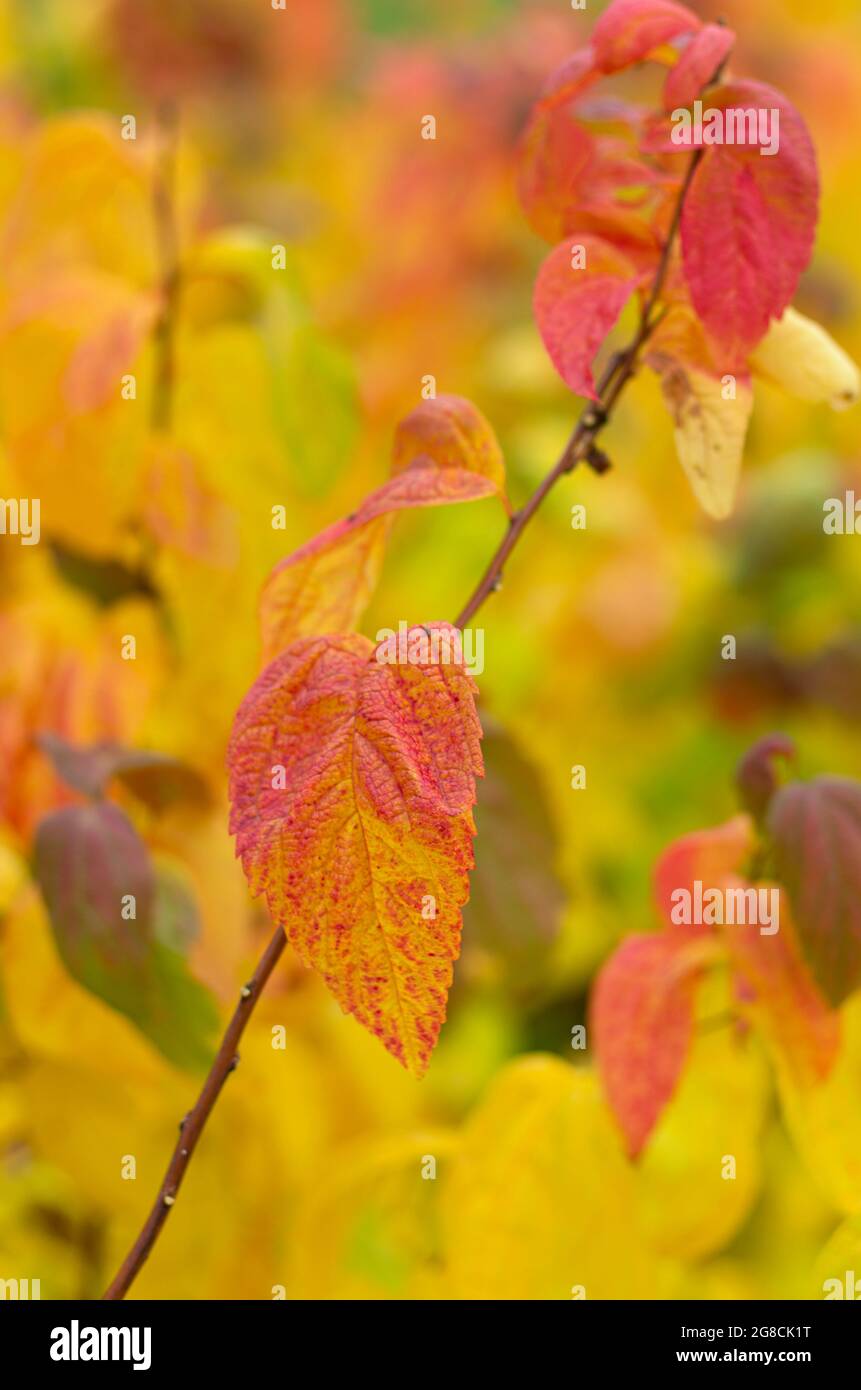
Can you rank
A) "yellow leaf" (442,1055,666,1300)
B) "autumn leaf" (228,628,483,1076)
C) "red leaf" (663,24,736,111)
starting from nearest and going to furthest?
"autumn leaf" (228,628,483,1076) → "red leaf" (663,24,736,111) → "yellow leaf" (442,1055,666,1300)

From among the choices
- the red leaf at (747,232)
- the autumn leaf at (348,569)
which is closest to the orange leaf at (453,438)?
the autumn leaf at (348,569)

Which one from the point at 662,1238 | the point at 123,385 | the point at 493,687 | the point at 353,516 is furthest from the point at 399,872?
the point at 493,687

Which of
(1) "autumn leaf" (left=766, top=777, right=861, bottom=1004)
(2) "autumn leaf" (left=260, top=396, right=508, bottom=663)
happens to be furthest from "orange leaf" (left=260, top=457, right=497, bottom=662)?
(1) "autumn leaf" (left=766, top=777, right=861, bottom=1004)

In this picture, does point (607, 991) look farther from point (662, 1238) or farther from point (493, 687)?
point (493, 687)

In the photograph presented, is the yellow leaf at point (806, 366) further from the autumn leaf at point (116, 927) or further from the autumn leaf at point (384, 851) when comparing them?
the autumn leaf at point (116, 927)

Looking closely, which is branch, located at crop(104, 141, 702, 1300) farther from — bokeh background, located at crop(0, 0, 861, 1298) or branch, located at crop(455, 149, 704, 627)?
bokeh background, located at crop(0, 0, 861, 1298)
